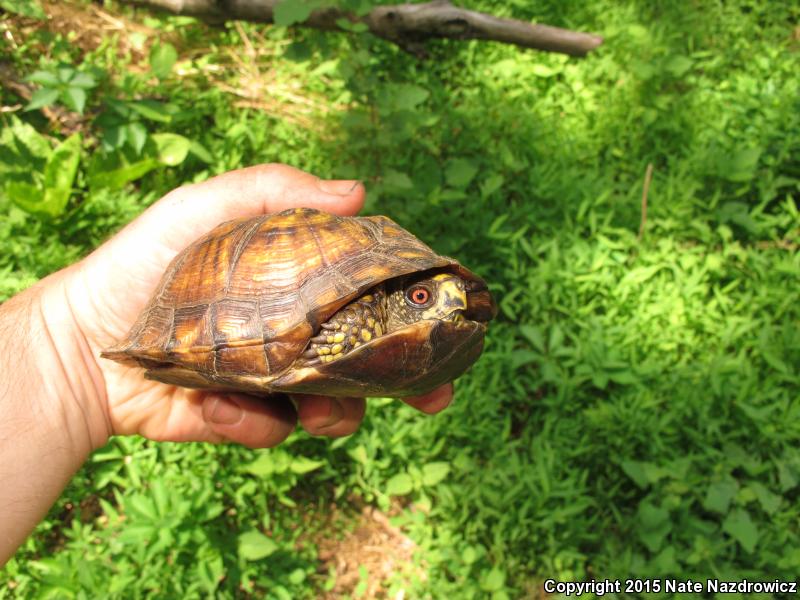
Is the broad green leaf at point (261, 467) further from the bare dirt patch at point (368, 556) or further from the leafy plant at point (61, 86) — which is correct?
the leafy plant at point (61, 86)

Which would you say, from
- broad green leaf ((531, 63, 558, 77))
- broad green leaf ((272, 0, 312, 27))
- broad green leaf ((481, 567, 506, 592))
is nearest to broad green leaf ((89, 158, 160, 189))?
broad green leaf ((272, 0, 312, 27))

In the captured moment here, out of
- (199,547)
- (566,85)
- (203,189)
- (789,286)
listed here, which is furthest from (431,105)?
(199,547)

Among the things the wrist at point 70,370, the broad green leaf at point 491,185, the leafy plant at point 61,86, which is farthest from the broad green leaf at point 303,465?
the leafy plant at point 61,86

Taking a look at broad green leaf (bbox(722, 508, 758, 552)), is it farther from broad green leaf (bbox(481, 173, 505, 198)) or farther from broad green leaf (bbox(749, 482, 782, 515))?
broad green leaf (bbox(481, 173, 505, 198))

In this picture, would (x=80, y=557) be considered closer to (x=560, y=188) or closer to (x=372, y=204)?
(x=372, y=204)

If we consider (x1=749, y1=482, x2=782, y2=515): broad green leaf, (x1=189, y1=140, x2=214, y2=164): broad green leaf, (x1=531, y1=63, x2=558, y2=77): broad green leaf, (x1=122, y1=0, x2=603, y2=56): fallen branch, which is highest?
(x1=122, y1=0, x2=603, y2=56): fallen branch

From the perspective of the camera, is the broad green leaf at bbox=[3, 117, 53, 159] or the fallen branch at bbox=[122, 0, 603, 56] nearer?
the broad green leaf at bbox=[3, 117, 53, 159]

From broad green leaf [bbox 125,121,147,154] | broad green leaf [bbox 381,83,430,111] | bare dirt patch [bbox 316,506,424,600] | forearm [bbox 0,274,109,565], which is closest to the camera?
forearm [bbox 0,274,109,565]
